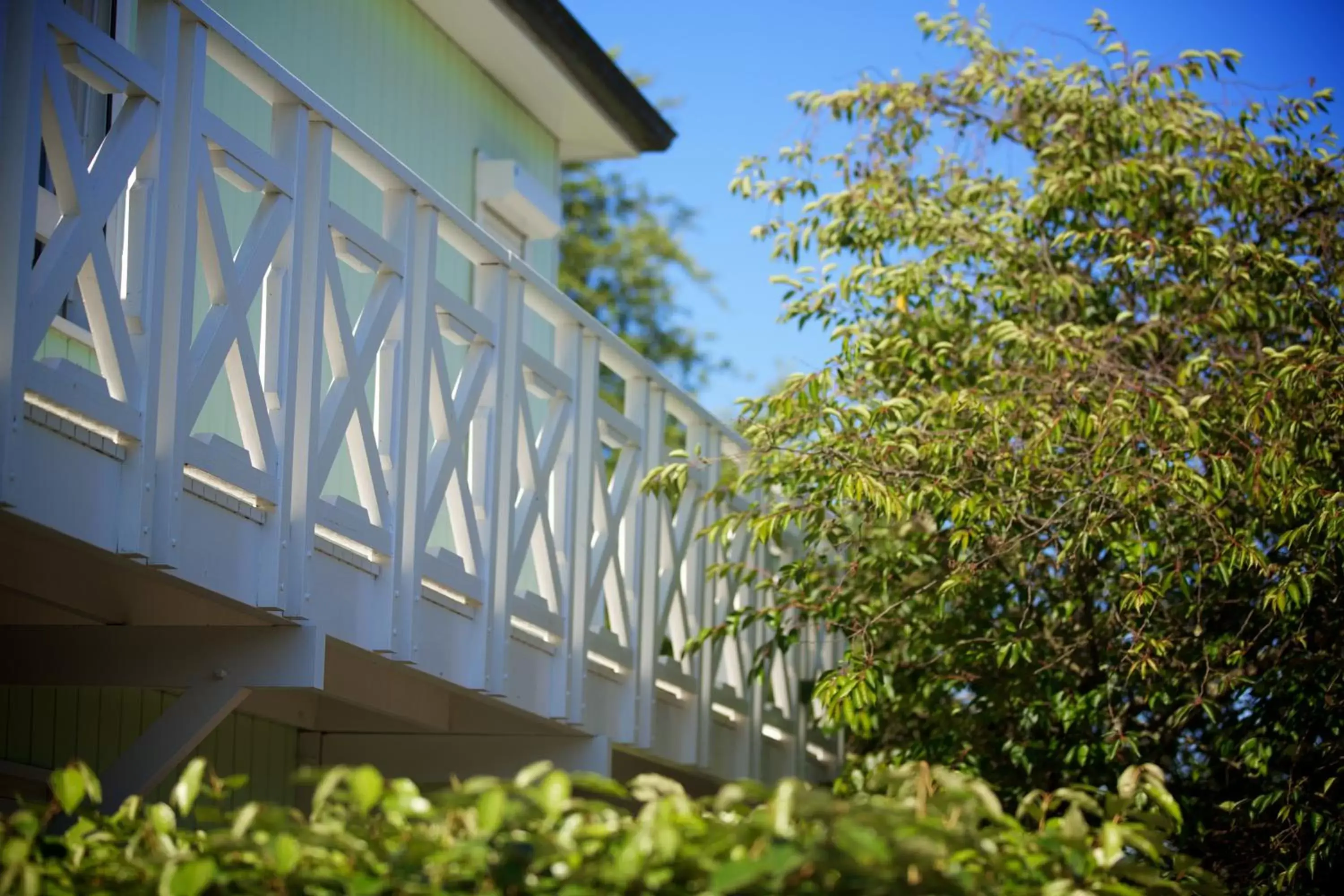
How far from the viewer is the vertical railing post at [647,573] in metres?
8.28

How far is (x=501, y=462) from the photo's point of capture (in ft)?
22.8

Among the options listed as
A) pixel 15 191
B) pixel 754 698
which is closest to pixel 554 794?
pixel 15 191

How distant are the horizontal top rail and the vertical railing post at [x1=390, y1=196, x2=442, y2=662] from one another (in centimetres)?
11

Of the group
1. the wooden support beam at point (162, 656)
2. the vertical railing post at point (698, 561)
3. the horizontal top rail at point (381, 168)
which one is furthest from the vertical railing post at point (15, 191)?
the vertical railing post at point (698, 561)

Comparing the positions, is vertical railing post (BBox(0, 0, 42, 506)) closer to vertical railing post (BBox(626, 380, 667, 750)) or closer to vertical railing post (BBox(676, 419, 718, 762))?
vertical railing post (BBox(626, 380, 667, 750))

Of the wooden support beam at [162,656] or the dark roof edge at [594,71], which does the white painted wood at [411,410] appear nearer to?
the wooden support beam at [162,656]

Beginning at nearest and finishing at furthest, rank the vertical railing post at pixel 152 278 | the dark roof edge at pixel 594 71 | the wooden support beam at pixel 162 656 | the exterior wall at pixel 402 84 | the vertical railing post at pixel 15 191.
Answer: the vertical railing post at pixel 15 191 → the vertical railing post at pixel 152 278 → the wooden support beam at pixel 162 656 → the exterior wall at pixel 402 84 → the dark roof edge at pixel 594 71

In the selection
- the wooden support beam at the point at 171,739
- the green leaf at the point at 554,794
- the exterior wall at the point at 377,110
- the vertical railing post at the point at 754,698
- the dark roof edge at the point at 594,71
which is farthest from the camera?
the dark roof edge at the point at 594,71

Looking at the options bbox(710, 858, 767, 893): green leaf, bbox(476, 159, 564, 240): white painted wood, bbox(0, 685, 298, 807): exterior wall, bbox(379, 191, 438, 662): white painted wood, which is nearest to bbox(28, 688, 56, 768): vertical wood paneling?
bbox(0, 685, 298, 807): exterior wall

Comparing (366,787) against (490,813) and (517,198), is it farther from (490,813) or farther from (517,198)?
(517,198)

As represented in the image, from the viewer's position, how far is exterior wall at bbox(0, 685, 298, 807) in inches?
263

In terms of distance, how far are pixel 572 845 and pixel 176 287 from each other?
96.9 inches

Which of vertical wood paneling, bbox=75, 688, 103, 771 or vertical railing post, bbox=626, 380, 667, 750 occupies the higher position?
vertical railing post, bbox=626, 380, 667, 750

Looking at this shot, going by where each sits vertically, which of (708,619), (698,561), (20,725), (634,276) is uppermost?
(634,276)
